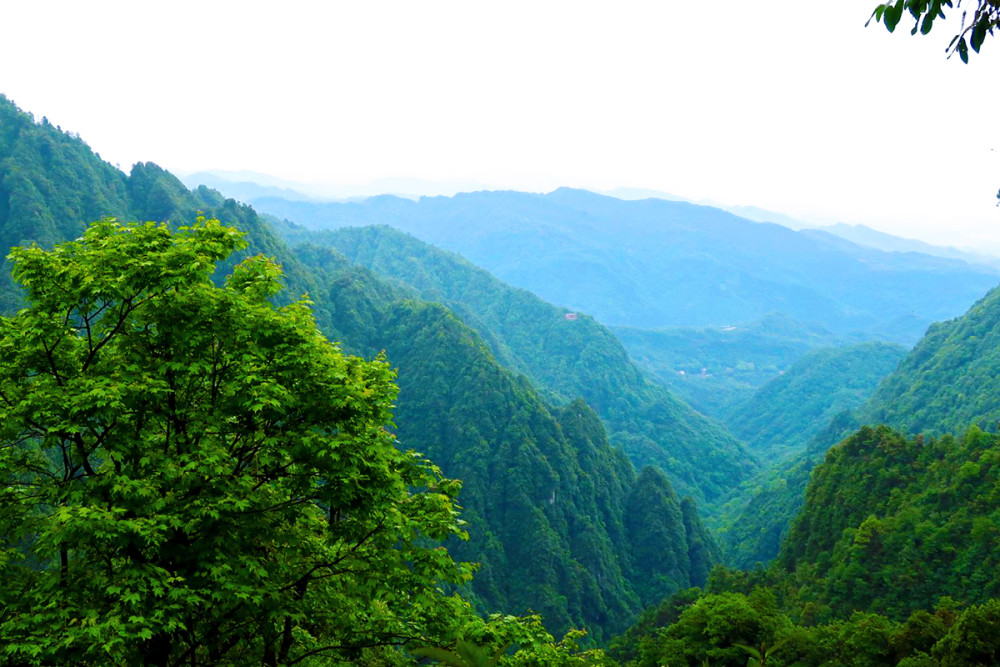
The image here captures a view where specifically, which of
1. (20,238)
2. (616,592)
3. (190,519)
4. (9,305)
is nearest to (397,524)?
(190,519)

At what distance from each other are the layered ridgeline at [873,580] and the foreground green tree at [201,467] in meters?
24.4

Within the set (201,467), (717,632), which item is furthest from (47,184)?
(201,467)

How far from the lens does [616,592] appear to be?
94.5 meters

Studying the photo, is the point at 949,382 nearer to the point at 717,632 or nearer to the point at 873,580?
the point at 873,580

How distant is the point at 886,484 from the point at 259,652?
72380 millimetres

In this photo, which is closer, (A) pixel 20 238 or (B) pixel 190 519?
(B) pixel 190 519

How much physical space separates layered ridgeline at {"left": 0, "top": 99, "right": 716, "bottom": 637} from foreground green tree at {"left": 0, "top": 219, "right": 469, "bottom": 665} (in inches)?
3020

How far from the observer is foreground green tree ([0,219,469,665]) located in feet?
31.3

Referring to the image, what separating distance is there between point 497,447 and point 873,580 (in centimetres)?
6037

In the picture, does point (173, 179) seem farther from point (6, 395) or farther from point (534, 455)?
point (6, 395)

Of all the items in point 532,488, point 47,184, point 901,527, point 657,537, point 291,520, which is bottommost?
point 657,537

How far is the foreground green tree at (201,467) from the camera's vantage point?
9.54 m

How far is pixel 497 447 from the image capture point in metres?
107

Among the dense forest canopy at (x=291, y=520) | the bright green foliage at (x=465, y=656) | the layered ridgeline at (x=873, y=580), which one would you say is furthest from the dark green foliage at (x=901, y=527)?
the bright green foliage at (x=465, y=656)
